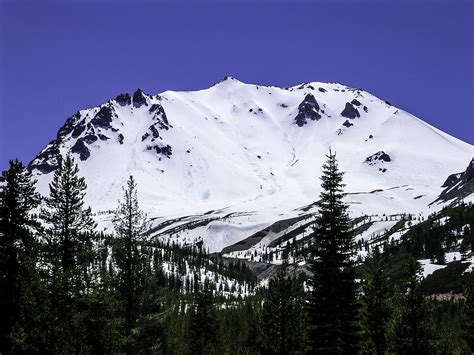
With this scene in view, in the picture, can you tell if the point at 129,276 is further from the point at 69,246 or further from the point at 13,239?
the point at 13,239

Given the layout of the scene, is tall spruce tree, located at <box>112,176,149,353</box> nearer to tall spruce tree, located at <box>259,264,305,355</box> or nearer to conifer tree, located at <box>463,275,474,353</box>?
tall spruce tree, located at <box>259,264,305,355</box>

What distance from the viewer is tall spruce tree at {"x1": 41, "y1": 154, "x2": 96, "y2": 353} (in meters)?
28.0

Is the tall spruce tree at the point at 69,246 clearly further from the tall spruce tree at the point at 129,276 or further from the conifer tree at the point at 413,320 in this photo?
the conifer tree at the point at 413,320

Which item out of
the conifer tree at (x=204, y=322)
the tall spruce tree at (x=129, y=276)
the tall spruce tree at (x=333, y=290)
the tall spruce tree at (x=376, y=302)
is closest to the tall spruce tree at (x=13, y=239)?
the tall spruce tree at (x=129, y=276)

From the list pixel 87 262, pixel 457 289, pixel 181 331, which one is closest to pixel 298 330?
pixel 87 262

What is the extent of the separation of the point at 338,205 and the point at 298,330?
12.8m

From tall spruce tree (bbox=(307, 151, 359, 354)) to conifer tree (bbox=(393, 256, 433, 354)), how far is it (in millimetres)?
8088

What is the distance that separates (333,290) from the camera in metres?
35.6

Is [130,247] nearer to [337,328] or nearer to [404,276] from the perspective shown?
[337,328]

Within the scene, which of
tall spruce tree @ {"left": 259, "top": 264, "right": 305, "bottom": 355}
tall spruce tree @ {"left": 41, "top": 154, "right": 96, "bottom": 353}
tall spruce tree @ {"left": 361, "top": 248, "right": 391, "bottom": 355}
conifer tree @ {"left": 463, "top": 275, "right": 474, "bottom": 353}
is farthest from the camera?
conifer tree @ {"left": 463, "top": 275, "right": 474, "bottom": 353}

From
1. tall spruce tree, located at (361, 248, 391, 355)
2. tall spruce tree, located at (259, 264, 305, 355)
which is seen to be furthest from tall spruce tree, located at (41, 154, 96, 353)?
tall spruce tree, located at (361, 248, 391, 355)

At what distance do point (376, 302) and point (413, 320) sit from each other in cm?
330

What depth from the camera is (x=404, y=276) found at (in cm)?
4303

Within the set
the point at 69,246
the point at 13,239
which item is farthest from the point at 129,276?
the point at 13,239
